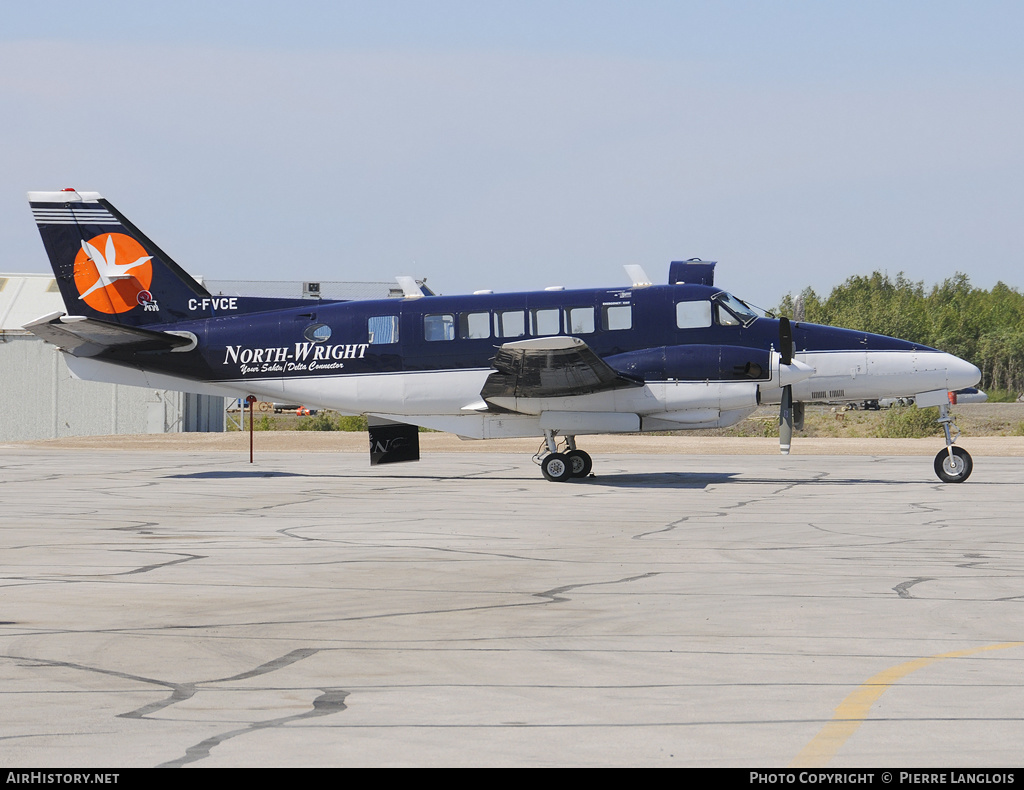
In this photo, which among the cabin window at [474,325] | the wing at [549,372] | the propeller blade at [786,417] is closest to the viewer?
the wing at [549,372]

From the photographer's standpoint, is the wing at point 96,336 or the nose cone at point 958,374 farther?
the wing at point 96,336

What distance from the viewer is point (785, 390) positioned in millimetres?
21891

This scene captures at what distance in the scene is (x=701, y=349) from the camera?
21.9 metres

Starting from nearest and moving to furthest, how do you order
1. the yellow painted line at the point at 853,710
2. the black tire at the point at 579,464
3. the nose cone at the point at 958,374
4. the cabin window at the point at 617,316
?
1. the yellow painted line at the point at 853,710
2. the nose cone at the point at 958,374
3. the cabin window at the point at 617,316
4. the black tire at the point at 579,464

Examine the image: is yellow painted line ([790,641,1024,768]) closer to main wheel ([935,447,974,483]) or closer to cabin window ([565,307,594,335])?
main wheel ([935,447,974,483])

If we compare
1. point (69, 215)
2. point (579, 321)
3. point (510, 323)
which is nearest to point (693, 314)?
point (579, 321)

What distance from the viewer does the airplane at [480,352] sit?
71.6ft

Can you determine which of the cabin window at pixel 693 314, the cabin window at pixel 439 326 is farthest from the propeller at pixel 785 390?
the cabin window at pixel 439 326

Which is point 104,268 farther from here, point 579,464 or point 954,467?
point 954,467

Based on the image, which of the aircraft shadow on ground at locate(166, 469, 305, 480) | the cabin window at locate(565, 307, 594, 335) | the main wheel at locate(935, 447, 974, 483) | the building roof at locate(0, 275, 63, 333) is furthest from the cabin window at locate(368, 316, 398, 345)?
the building roof at locate(0, 275, 63, 333)

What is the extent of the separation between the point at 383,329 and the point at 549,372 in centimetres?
416

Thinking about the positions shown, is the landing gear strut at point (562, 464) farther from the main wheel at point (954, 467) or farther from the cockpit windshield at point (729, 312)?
the main wheel at point (954, 467)

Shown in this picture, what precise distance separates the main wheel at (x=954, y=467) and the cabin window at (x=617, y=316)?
21.8 ft
